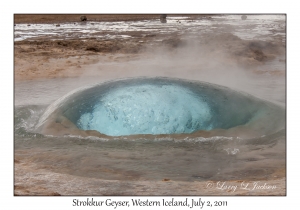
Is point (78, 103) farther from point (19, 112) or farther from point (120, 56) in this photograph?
point (120, 56)

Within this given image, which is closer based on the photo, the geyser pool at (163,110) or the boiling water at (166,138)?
the boiling water at (166,138)

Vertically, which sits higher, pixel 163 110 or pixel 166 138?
pixel 163 110

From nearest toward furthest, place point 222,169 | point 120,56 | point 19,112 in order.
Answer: point 222,169, point 19,112, point 120,56

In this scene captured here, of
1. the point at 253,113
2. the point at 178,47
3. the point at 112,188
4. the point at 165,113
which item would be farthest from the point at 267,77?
the point at 112,188

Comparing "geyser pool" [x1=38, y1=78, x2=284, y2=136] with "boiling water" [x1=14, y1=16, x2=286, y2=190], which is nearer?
"boiling water" [x1=14, y1=16, x2=286, y2=190]
